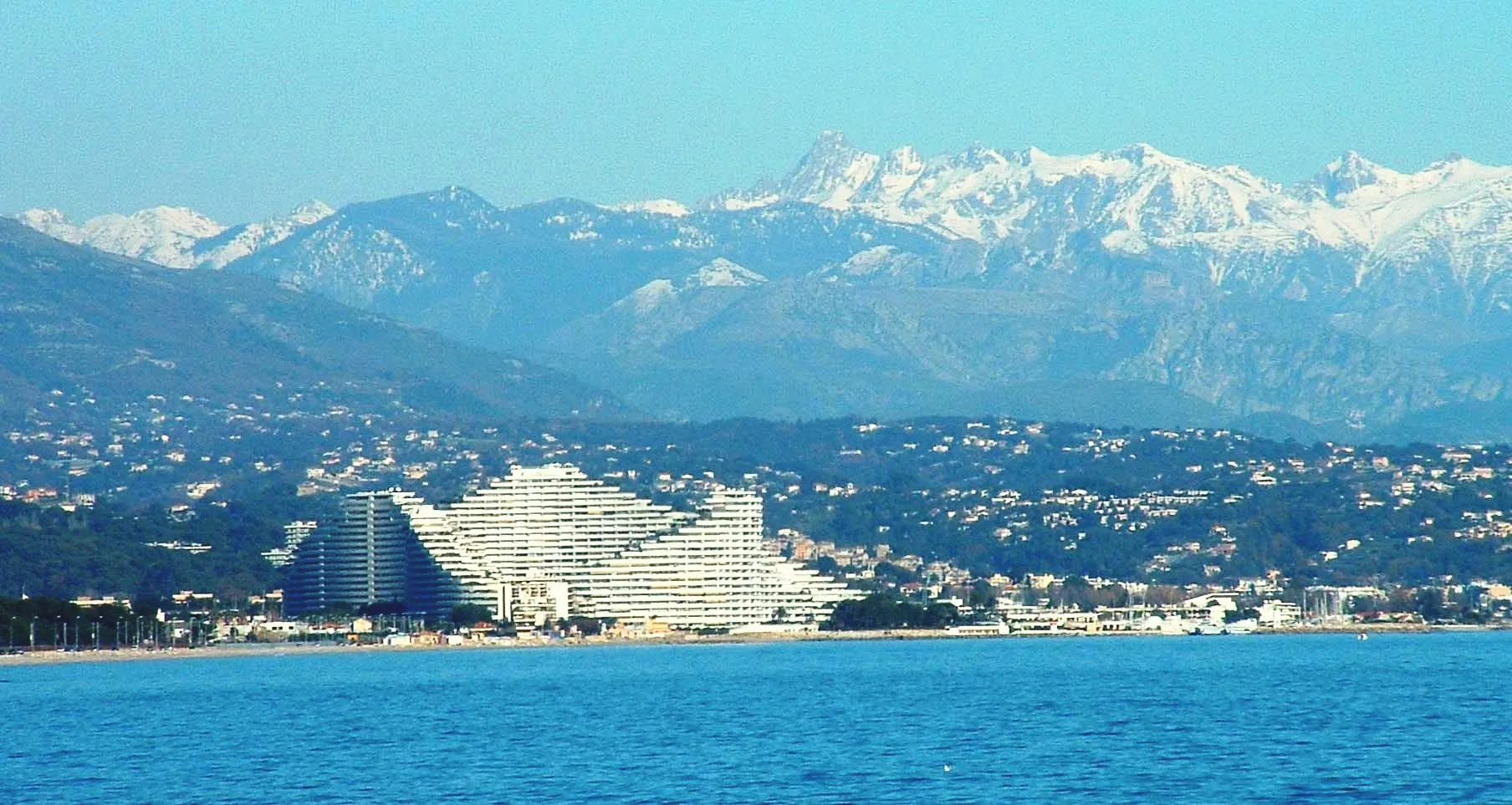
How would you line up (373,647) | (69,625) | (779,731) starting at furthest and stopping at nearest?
1. (373,647)
2. (69,625)
3. (779,731)

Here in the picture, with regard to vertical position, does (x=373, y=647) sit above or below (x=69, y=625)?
below

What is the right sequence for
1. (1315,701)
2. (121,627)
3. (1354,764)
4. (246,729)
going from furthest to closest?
(121,627), (1315,701), (246,729), (1354,764)

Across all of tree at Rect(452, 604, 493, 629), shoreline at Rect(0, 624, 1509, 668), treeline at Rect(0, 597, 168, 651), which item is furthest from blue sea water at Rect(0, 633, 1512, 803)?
tree at Rect(452, 604, 493, 629)

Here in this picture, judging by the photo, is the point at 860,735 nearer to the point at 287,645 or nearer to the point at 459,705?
A: the point at 459,705

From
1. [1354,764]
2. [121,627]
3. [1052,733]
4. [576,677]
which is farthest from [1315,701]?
[121,627]

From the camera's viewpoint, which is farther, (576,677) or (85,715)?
(576,677)

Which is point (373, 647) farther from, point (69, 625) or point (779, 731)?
point (779, 731)

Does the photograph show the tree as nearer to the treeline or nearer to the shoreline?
the shoreline

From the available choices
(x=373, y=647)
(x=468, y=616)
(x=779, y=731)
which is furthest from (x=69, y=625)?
(x=779, y=731)
